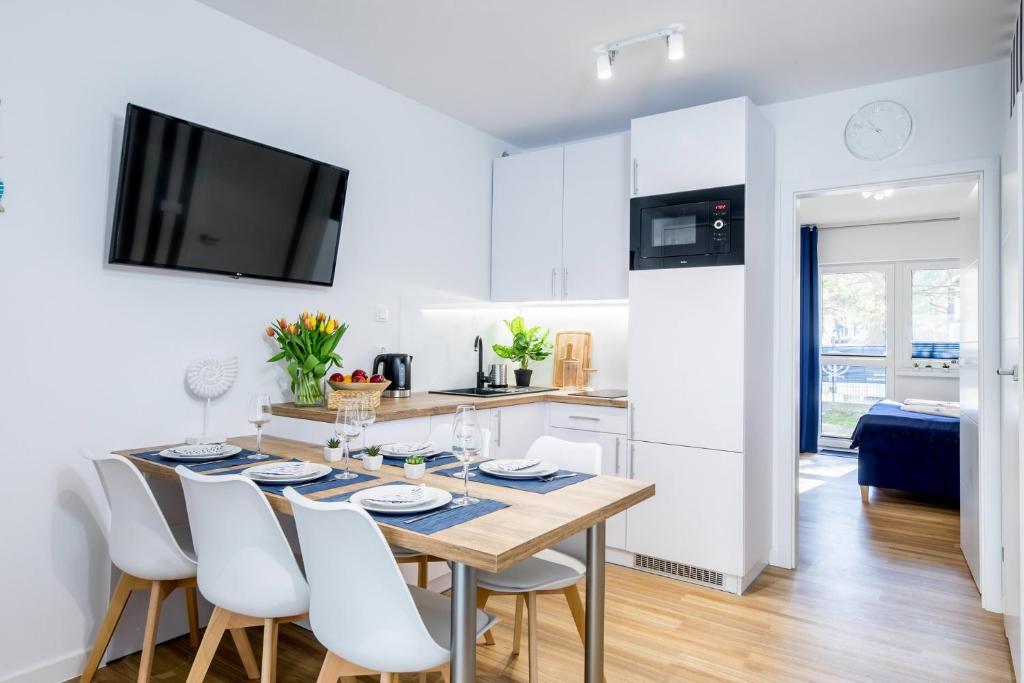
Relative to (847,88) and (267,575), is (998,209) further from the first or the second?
(267,575)

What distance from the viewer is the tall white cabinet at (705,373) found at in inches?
122

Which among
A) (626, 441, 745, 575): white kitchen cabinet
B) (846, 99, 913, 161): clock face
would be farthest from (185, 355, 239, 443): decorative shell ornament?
(846, 99, 913, 161): clock face

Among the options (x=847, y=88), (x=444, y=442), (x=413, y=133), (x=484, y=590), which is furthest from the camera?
(x=413, y=133)

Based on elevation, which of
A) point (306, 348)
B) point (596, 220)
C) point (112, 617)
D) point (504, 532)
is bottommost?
point (112, 617)

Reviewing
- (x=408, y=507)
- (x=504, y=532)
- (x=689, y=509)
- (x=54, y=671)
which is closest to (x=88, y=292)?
(x=54, y=671)

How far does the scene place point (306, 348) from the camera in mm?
2826

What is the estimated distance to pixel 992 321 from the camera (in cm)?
297

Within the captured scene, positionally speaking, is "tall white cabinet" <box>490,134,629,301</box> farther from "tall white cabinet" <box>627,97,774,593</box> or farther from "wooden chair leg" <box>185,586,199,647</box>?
"wooden chair leg" <box>185,586,199,647</box>

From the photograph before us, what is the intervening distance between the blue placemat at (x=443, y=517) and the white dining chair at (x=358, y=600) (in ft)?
0.41

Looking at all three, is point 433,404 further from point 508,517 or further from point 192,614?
point 508,517

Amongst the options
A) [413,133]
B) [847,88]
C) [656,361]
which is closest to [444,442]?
[656,361]

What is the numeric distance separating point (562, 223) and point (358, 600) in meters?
2.90

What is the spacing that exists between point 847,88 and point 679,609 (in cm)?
279

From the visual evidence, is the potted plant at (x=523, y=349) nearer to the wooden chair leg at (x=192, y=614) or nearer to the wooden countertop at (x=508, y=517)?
the wooden countertop at (x=508, y=517)
